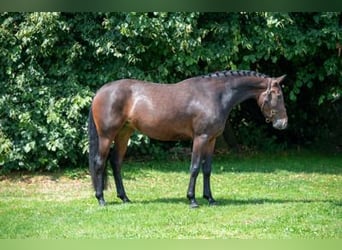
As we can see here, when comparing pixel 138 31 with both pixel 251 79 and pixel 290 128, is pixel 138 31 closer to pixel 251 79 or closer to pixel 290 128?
pixel 251 79

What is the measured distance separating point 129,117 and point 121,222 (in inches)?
61.7

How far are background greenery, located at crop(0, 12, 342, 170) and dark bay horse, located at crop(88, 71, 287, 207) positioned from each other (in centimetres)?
249

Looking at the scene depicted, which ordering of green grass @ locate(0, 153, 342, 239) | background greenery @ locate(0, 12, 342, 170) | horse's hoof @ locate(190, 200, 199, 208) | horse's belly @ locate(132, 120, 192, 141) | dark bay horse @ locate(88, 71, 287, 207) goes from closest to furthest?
green grass @ locate(0, 153, 342, 239), horse's hoof @ locate(190, 200, 199, 208), dark bay horse @ locate(88, 71, 287, 207), horse's belly @ locate(132, 120, 192, 141), background greenery @ locate(0, 12, 342, 170)

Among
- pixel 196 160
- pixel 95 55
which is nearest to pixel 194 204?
pixel 196 160

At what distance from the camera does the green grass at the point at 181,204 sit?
520cm

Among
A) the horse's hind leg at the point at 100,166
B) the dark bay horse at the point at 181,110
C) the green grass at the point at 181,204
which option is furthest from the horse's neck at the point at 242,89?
the horse's hind leg at the point at 100,166

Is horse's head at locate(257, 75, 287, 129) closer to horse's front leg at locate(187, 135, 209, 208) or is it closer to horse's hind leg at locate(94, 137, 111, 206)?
horse's front leg at locate(187, 135, 209, 208)

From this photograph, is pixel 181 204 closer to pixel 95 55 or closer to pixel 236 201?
pixel 236 201

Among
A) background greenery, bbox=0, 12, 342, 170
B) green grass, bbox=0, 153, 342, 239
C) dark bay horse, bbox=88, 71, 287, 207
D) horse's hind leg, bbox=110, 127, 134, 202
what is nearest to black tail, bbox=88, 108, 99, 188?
dark bay horse, bbox=88, 71, 287, 207

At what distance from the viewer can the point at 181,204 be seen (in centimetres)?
664

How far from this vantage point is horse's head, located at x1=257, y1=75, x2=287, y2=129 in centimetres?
671
